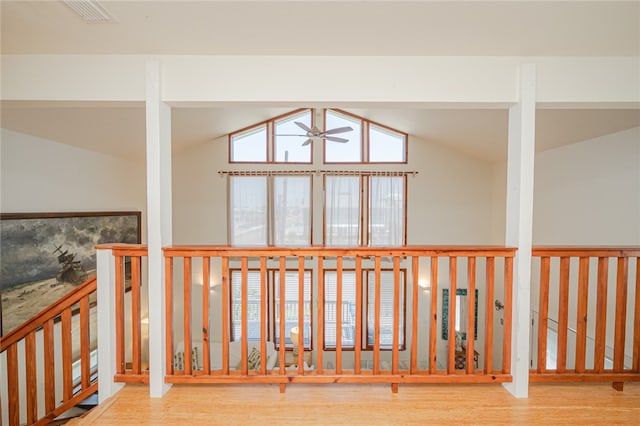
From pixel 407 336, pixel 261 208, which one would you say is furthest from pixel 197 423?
pixel 407 336

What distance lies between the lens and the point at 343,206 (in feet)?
21.7

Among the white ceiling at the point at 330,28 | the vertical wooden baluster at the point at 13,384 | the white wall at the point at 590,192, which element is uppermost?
the white ceiling at the point at 330,28

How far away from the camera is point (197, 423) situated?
1658mm

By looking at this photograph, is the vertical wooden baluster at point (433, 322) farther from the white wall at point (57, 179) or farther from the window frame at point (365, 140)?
the window frame at point (365, 140)

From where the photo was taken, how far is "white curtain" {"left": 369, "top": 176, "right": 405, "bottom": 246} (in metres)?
6.57

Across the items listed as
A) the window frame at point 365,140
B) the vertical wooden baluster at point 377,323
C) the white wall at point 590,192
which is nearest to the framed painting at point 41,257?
the vertical wooden baluster at point 377,323

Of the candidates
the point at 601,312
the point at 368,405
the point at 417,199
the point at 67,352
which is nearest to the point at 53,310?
the point at 67,352

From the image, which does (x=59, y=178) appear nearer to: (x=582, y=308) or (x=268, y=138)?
(x=268, y=138)

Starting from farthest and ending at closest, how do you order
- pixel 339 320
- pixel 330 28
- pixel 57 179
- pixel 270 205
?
pixel 270 205, pixel 57 179, pixel 339 320, pixel 330 28

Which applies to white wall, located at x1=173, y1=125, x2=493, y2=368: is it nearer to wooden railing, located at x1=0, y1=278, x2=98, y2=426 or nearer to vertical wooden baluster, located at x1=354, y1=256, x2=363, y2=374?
wooden railing, located at x1=0, y1=278, x2=98, y2=426

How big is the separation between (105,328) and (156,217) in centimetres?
75

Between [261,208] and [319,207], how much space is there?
118cm

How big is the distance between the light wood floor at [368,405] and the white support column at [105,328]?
0.40ft

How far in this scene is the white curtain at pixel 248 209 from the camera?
659 centimetres
